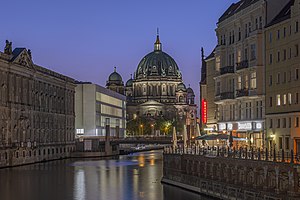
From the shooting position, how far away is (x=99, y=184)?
288 feet

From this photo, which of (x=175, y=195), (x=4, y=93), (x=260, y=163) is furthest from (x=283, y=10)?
(x=4, y=93)

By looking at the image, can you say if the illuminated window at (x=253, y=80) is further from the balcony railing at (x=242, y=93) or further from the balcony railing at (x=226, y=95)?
the balcony railing at (x=226, y=95)

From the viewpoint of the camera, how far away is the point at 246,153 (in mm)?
56969

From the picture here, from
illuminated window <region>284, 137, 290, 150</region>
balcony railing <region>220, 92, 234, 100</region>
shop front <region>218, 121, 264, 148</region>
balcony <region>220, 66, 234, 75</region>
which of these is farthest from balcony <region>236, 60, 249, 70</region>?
illuminated window <region>284, 137, 290, 150</region>

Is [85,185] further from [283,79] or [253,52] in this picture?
[283,79]

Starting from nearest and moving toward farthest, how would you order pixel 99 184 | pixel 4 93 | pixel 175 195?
pixel 175 195, pixel 99 184, pixel 4 93

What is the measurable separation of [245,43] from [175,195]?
Result: 2621cm

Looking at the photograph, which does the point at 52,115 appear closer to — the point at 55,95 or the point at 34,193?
the point at 55,95

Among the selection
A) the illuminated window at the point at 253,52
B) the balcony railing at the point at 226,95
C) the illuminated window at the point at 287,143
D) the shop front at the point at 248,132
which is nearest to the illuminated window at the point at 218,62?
the balcony railing at the point at 226,95

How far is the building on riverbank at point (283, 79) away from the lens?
7056cm

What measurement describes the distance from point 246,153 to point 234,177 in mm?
3289

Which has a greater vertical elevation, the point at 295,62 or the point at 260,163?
the point at 295,62

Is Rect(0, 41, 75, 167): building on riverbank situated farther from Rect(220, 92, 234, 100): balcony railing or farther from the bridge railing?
the bridge railing

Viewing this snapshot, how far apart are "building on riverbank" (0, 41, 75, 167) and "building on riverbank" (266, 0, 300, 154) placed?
53.6 m
